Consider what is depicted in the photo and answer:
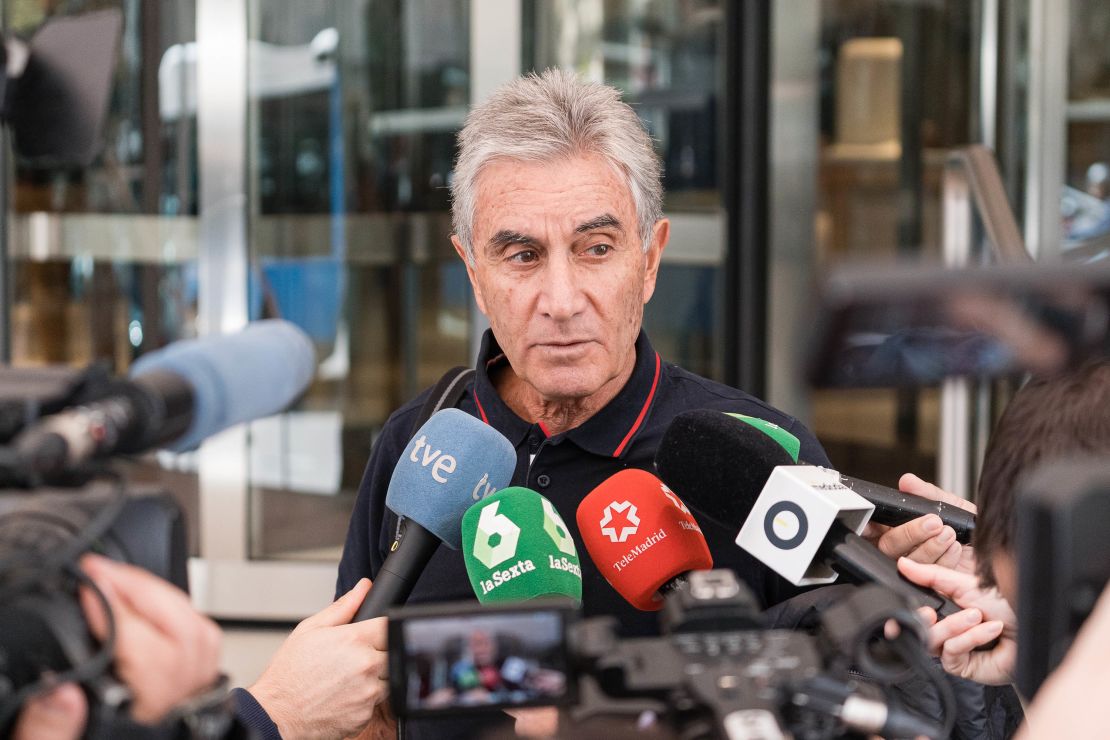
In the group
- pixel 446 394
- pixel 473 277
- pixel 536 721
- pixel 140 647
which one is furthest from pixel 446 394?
pixel 140 647

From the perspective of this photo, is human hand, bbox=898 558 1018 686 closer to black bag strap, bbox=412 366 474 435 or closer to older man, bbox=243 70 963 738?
older man, bbox=243 70 963 738

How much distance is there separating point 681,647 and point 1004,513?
1.00 feet

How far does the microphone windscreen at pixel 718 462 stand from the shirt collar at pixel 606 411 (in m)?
0.30

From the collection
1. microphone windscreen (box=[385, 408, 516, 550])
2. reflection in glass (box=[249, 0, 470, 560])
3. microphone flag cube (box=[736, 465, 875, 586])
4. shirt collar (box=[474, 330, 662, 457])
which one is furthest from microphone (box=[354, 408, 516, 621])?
reflection in glass (box=[249, 0, 470, 560])

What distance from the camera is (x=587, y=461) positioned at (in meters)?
1.51

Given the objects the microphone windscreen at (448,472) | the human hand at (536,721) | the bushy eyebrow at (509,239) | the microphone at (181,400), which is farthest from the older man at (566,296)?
the microphone at (181,400)

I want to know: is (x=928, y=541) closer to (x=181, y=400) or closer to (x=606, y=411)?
(x=606, y=411)

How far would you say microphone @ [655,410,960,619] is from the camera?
942 mm

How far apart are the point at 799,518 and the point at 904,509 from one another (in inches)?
5.9

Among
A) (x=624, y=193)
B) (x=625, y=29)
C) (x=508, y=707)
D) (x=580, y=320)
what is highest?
(x=625, y=29)

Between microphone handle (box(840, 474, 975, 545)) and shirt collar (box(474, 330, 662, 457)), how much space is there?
45 centimetres

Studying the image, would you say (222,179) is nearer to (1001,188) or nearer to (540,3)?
(540,3)

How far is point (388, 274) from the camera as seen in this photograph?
4.30 metres

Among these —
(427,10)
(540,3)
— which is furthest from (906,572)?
(427,10)
